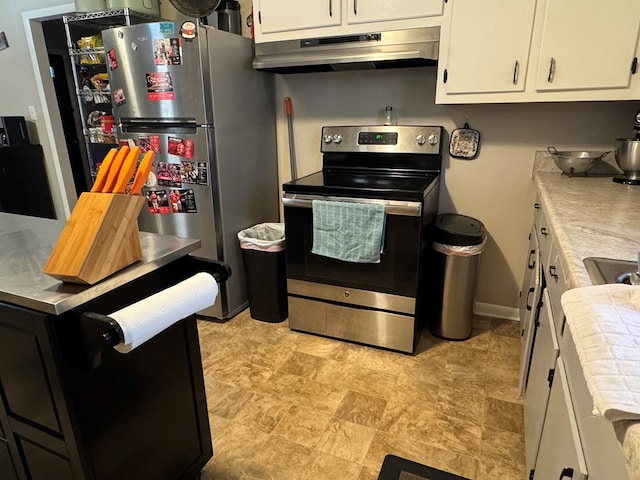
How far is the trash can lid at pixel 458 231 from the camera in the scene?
2166 millimetres

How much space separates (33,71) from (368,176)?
9.75ft

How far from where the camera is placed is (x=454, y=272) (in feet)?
7.32

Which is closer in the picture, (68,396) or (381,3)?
(68,396)

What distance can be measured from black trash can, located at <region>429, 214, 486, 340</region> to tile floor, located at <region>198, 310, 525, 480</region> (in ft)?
0.38

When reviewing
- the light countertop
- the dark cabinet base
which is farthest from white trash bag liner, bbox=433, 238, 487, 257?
the dark cabinet base

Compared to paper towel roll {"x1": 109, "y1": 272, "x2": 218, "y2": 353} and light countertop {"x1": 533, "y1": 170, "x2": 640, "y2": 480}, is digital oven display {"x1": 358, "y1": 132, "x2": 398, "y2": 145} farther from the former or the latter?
paper towel roll {"x1": 109, "y1": 272, "x2": 218, "y2": 353}

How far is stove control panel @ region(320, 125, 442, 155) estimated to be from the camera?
2367 millimetres

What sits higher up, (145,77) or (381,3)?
(381,3)

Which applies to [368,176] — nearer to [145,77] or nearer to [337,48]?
[337,48]

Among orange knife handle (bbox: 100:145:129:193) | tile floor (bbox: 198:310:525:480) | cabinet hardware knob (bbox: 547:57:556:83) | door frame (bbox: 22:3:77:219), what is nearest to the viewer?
orange knife handle (bbox: 100:145:129:193)

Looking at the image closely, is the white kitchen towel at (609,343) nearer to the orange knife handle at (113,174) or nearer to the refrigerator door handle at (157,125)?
the orange knife handle at (113,174)

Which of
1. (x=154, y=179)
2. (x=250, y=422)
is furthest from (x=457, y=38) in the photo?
(x=250, y=422)

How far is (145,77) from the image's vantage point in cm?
230

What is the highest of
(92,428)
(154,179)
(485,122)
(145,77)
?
(145,77)
